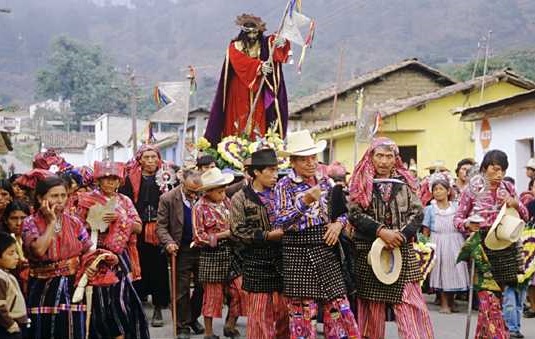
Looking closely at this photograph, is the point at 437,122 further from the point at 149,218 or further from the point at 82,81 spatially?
the point at 82,81

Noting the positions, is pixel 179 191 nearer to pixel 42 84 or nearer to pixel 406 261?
pixel 406 261

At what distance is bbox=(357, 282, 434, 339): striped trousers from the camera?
25.4ft

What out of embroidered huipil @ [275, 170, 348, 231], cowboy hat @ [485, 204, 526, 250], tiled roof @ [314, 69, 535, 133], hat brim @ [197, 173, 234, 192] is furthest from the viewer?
tiled roof @ [314, 69, 535, 133]

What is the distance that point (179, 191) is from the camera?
10.1m

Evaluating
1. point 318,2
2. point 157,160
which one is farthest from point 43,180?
point 318,2

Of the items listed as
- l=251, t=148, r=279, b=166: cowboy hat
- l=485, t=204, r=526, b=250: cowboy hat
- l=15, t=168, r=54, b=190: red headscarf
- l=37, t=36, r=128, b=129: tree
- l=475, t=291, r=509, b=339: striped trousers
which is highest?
l=37, t=36, r=128, b=129: tree

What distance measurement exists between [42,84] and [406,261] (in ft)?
335

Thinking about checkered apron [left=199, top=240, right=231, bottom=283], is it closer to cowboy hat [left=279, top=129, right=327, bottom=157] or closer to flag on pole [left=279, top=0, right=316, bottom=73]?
cowboy hat [left=279, top=129, right=327, bottom=157]

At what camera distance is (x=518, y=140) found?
19.3 metres

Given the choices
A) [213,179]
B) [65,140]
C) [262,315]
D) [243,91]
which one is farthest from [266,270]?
[65,140]

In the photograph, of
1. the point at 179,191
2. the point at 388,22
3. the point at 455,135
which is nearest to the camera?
the point at 179,191

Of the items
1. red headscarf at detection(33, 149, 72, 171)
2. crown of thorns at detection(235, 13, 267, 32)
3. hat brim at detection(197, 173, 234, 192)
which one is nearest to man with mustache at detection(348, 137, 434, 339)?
hat brim at detection(197, 173, 234, 192)

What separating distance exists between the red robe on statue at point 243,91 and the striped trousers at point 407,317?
4826 mm

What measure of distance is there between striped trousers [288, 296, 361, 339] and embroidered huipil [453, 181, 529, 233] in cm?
182
